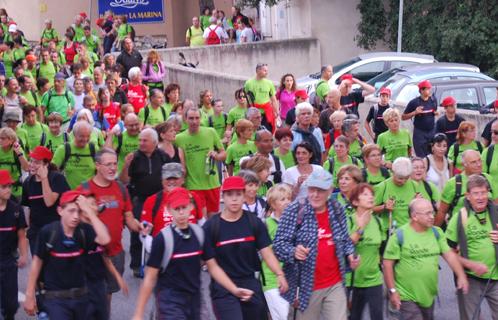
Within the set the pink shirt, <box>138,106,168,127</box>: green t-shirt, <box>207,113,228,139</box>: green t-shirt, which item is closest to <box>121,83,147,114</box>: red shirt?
the pink shirt

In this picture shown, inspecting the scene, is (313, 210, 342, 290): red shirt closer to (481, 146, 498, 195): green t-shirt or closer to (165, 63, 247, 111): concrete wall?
(481, 146, 498, 195): green t-shirt

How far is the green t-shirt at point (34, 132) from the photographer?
1481 centimetres

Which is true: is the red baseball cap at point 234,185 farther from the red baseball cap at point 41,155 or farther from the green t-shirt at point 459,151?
the green t-shirt at point 459,151

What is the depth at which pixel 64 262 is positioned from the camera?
908 centimetres

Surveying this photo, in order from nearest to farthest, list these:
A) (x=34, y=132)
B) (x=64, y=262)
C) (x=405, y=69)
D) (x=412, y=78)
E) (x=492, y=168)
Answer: (x=64, y=262) < (x=492, y=168) < (x=34, y=132) < (x=412, y=78) < (x=405, y=69)

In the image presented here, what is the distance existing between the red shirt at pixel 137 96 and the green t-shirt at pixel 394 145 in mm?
6611

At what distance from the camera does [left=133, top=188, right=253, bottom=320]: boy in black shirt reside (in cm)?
859

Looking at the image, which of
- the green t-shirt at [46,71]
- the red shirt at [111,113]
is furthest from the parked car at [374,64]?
the red shirt at [111,113]

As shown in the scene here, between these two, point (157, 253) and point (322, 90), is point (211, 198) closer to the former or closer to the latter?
point (157, 253)

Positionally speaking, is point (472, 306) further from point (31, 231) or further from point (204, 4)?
point (204, 4)

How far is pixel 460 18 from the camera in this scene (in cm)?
3097

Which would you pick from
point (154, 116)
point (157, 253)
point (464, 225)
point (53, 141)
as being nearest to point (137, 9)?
point (154, 116)

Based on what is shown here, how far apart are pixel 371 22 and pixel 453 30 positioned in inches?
157

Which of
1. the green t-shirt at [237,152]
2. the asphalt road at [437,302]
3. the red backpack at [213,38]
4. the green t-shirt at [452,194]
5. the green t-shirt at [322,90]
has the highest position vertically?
the red backpack at [213,38]
